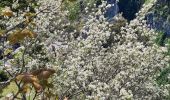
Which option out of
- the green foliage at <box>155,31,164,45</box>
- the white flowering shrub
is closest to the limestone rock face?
the green foliage at <box>155,31,164,45</box>

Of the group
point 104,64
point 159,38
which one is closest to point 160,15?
point 159,38

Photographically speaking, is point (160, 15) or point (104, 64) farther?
point (160, 15)

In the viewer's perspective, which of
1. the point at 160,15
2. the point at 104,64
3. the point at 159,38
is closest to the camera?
the point at 104,64

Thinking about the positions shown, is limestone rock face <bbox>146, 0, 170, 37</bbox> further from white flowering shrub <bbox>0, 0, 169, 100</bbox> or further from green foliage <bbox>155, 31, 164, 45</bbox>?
white flowering shrub <bbox>0, 0, 169, 100</bbox>

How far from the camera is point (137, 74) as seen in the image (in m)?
13.5

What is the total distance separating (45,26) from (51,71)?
12691 millimetres

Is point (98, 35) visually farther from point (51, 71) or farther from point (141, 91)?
point (51, 71)

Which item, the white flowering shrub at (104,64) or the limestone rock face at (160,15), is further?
the limestone rock face at (160,15)

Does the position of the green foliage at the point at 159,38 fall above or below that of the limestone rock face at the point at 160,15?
below

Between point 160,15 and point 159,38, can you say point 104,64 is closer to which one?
point 159,38

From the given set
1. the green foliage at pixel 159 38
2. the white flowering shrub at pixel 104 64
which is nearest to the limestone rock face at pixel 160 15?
the green foliage at pixel 159 38

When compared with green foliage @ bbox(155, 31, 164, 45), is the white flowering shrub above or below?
above

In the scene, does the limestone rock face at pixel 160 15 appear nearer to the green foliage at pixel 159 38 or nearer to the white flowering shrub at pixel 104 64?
the green foliage at pixel 159 38

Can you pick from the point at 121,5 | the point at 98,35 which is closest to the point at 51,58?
the point at 98,35
